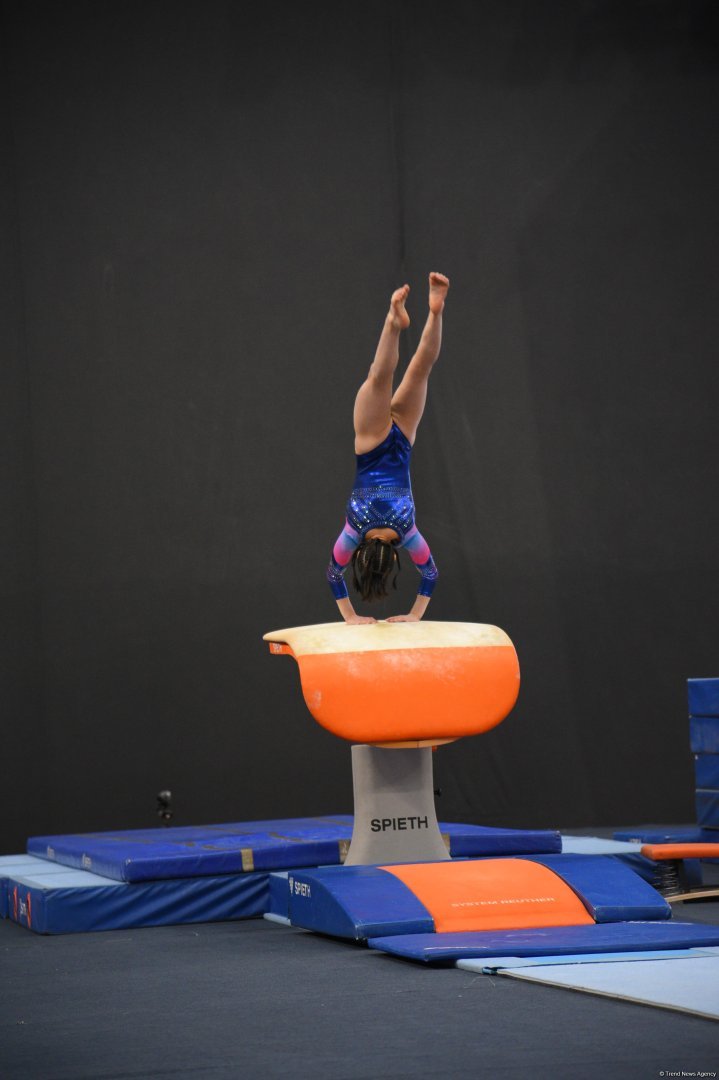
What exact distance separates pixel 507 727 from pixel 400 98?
4.05 meters

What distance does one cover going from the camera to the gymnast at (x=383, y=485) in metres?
5.61

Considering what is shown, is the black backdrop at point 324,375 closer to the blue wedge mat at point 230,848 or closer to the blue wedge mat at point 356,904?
the blue wedge mat at point 230,848

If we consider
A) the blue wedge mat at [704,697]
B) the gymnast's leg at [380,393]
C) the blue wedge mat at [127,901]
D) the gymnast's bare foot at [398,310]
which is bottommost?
the blue wedge mat at [127,901]

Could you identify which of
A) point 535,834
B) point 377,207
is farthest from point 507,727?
point 377,207

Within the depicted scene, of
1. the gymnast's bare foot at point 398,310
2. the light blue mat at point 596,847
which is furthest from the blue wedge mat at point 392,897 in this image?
the gymnast's bare foot at point 398,310

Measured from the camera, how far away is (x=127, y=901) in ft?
18.5

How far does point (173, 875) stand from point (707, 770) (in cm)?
234

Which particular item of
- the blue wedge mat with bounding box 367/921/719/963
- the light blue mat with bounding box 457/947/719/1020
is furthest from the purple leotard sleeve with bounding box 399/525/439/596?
the light blue mat with bounding box 457/947/719/1020

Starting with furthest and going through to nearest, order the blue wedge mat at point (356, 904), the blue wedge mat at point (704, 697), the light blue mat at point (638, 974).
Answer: the blue wedge mat at point (704, 697) → the blue wedge mat at point (356, 904) → the light blue mat at point (638, 974)

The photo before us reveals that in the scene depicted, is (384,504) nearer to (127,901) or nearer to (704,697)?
(704,697)

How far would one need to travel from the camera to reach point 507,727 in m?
8.89

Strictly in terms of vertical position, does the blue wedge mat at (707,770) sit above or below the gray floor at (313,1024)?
above

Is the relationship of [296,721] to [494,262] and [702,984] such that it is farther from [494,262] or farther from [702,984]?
[702,984]

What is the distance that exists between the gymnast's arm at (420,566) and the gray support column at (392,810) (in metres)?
0.56
